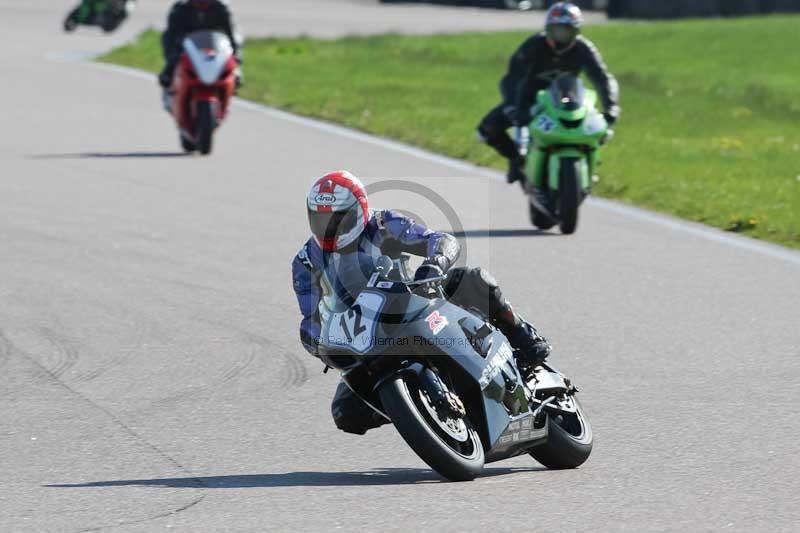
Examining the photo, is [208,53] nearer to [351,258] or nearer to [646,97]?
[646,97]

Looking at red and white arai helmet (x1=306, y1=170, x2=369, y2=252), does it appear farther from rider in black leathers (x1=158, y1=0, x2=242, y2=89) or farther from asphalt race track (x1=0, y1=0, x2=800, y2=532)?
rider in black leathers (x1=158, y1=0, x2=242, y2=89)

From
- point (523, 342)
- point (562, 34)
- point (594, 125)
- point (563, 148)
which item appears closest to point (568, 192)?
point (563, 148)

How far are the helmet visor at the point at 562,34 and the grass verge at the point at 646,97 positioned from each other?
1880 mm

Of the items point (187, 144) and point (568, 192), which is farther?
point (187, 144)

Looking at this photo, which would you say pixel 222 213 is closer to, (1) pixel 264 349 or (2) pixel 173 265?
(2) pixel 173 265

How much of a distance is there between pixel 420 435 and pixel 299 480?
71cm

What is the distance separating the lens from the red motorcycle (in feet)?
57.4

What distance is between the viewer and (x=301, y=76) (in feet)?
83.7

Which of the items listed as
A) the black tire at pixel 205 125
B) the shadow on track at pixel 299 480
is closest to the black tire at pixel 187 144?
the black tire at pixel 205 125

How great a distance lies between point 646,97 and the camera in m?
24.8

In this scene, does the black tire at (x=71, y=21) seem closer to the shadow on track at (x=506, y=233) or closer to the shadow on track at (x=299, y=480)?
the shadow on track at (x=506, y=233)

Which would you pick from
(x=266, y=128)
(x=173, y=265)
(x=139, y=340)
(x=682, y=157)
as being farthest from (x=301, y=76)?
(x=139, y=340)

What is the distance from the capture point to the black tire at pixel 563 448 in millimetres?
7129

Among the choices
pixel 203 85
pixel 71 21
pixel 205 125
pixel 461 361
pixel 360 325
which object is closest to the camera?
pixel 360 325
